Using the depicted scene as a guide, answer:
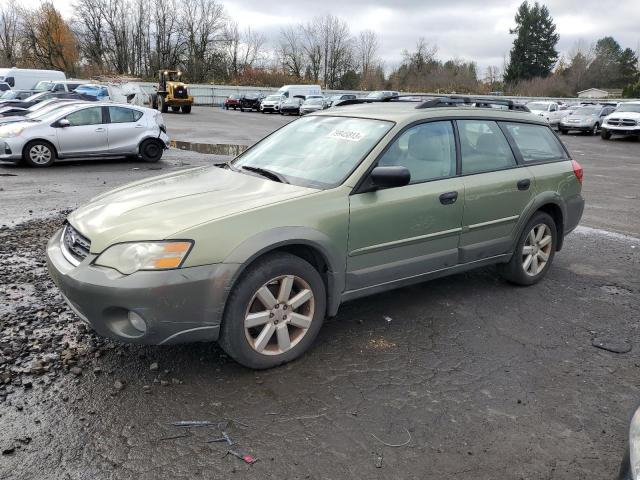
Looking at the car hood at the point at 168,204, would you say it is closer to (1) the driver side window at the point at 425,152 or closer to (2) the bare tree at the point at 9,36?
(1) the driver side window at the point at 425,152

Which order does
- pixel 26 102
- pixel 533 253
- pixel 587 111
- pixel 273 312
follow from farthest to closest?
pixel 587 111
pixel 26 102
pixel 533 253
pixel 273 312

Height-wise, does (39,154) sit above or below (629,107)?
below

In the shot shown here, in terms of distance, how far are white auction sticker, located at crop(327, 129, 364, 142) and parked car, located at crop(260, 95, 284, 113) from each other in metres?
39.5

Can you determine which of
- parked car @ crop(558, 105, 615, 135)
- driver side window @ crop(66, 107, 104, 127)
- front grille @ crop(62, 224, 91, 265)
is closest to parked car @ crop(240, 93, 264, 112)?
parked car @ crop(558, 105, 615, 135)

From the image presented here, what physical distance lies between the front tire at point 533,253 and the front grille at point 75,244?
3705 mm

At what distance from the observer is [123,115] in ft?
43.3

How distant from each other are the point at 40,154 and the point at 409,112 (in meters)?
10.5

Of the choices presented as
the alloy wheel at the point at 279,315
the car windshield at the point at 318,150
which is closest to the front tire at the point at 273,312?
the alloy wheel at the point at 279,315

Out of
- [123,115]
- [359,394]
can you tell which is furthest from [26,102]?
[359,394]

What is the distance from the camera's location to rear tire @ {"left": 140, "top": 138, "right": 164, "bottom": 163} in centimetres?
1352

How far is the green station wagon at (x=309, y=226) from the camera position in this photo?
3076mm

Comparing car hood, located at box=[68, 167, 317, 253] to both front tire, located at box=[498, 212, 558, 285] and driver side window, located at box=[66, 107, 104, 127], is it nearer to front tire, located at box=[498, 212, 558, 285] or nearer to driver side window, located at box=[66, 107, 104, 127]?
front tire, located at box=[498, 212, 558, 285]

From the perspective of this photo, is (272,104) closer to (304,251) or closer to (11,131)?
(11,131)

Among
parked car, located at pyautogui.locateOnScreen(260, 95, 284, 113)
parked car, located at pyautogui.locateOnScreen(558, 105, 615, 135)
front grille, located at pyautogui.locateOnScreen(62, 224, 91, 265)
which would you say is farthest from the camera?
parked car, located at pyautogui.locateOnScreen(260, 95, 284, 113)
